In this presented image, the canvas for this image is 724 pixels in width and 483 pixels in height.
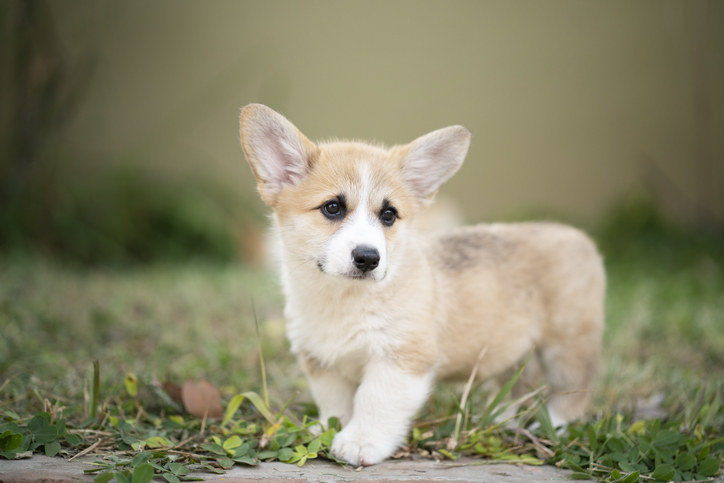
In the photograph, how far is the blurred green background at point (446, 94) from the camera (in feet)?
26.0

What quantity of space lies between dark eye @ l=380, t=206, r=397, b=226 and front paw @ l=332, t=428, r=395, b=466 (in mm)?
904

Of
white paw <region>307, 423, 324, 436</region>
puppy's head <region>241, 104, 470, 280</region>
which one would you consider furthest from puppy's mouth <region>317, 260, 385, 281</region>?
white paw <region>307, 423, 324, 436</region>

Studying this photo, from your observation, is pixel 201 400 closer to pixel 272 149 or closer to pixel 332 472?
pixel 332 472

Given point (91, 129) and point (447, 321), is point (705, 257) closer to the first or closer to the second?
point (447, 321)

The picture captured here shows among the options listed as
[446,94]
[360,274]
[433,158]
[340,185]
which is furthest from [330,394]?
[446,94]

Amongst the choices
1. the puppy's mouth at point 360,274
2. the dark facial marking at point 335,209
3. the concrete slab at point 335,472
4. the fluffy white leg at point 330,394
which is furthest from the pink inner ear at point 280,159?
the concrete slab at point 335,472

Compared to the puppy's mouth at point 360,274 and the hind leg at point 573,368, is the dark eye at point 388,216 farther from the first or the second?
the hind leg at point 573,368

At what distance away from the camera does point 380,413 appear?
2.72 metres

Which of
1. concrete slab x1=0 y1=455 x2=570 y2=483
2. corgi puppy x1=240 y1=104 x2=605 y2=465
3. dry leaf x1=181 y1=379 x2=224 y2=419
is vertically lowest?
concrete slab x1=0 y1=455 x2=570 y2=483

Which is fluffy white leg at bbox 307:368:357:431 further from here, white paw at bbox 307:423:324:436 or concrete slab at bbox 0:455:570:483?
concrete slab at bbox 0:455:570:483

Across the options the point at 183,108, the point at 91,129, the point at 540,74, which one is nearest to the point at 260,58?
the point at 183,108

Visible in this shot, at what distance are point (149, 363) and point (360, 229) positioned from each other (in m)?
1.71

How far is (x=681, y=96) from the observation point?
827cm

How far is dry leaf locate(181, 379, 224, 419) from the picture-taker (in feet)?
9.59
